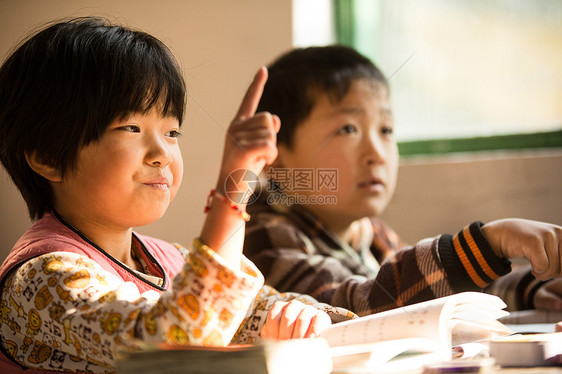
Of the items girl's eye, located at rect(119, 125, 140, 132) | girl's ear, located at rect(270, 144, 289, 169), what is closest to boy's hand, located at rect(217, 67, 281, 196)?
girl's eye, located at rect(119, 125, 140, 132)

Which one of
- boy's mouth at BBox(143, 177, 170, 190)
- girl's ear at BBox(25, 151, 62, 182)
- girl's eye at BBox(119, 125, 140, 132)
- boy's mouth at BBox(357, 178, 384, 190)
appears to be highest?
girl's eye at BBox(119, 125, 140, 132)

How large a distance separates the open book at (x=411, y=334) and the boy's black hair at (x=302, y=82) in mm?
421

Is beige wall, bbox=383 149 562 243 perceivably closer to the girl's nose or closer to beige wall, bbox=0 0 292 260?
beige wall, bbox=0 0 292 260

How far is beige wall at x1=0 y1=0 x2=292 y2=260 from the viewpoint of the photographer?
564 millimetres

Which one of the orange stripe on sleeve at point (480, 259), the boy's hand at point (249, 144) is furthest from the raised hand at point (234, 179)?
the orange stripe on sleeve at point (480, 259)

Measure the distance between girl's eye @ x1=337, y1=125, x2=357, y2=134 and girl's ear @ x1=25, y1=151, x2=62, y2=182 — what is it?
1.34ft

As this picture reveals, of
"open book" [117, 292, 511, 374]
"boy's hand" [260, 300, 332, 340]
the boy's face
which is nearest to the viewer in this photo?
"open book" [117, 292, 511, 374]

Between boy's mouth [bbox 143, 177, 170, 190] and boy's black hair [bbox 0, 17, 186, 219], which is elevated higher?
boy's black hair [bbox 0, 17, 186, 219]

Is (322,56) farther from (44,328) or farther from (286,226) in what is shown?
(44,328)

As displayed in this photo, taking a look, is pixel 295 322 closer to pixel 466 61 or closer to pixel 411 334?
pixel 411 334

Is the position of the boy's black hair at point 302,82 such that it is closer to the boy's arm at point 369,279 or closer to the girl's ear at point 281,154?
the girl's ear at point 281,154

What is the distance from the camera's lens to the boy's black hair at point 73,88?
1.59 ft

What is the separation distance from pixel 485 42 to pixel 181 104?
0.67 metres

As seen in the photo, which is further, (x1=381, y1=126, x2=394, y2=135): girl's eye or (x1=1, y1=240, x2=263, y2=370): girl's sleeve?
(x1=381, y1=126, x2=394, y2=135): girl's eye
